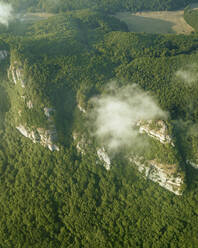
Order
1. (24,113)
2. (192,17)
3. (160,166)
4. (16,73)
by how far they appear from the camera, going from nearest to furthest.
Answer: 1. (160,166)
2. (24,113)
3. (16,73)
4. (192,17)

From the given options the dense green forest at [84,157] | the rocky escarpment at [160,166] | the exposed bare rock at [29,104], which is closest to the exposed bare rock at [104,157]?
the dense green forest at [84,157]

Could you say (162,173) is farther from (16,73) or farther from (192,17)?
(192,17)

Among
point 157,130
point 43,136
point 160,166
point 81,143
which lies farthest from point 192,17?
point 43,136

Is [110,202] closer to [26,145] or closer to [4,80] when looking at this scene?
[26,145]

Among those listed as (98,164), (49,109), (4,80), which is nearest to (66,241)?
(98,164)

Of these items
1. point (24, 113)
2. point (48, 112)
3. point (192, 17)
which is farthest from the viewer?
point (192, 17)
